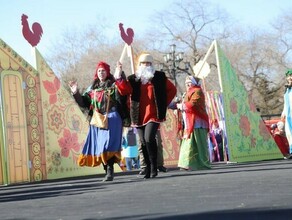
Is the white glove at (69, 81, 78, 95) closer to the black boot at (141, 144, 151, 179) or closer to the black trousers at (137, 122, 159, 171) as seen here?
the black trousers at (137, 122, 159, 171)

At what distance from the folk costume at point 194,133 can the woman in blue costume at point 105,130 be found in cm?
243

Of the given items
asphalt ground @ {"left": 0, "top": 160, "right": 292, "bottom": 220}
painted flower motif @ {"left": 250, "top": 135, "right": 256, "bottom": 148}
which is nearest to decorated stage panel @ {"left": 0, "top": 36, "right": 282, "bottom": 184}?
painted flower motif @ {"left": 250, "top": 135, "right": 256, "bottom": 148}

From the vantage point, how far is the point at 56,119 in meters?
14.0

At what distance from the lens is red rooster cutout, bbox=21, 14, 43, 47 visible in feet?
44.5

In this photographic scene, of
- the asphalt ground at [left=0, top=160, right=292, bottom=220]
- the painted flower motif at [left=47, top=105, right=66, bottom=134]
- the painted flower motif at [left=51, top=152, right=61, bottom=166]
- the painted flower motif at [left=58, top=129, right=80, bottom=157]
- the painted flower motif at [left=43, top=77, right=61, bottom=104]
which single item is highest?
the painted flower motif at [left=43, top=77, right=61, bottom=104]

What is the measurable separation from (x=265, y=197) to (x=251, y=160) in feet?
33.4

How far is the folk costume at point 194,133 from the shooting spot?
1269 centimetres

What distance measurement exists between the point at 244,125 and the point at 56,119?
14.2 feet

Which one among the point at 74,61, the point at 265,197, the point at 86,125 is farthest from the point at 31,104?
the point at 74,61

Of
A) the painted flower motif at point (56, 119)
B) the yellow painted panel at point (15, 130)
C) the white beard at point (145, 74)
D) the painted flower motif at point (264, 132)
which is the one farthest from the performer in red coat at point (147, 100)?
the painted flower motif at point (264, 132)

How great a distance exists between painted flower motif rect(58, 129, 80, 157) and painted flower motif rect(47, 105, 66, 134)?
15 cm

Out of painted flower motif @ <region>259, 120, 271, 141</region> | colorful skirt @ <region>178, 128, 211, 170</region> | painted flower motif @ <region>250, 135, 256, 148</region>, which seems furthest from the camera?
painted flower motif @ <region>259, 120, 271, 141</region>

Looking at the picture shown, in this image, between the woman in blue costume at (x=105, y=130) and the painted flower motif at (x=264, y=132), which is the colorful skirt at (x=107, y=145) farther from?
the painted flower motif at (x=264, y=132)

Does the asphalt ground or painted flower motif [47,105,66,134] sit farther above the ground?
painted flower motif [47,105,66,134]
